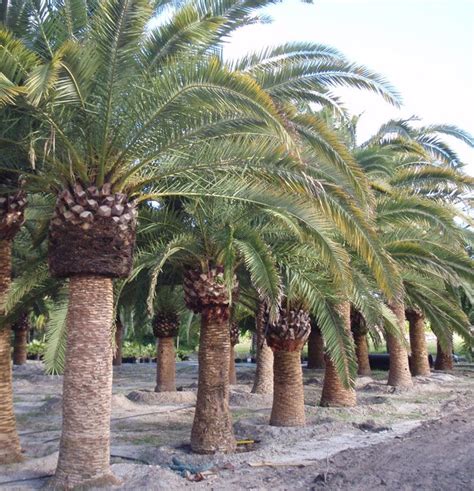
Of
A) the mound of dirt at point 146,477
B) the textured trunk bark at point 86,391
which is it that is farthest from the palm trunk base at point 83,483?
the mound of dirt at point 146,477

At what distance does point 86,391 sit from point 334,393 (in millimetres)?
7940

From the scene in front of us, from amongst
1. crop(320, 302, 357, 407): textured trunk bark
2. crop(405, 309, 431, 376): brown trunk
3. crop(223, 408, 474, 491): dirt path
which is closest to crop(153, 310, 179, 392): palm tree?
crop(320, 302, 357, 407): textured trunk bark

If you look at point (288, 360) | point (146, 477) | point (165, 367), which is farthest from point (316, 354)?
point (146, 477)

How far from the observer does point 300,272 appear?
10.0 meters

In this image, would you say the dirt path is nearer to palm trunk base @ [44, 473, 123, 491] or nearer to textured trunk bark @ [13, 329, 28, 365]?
palm trunk base @ [44, 473, 123, 491]

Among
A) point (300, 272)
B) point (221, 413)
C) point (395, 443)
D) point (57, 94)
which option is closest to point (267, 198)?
point (300, 272)

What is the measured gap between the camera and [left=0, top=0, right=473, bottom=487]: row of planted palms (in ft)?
23.5

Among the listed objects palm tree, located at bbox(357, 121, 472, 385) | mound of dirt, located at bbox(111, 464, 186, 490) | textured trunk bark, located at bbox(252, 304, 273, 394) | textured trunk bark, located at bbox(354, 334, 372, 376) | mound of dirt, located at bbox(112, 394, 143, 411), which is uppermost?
palm tree, located at bbox(357, 121, 472, 385)

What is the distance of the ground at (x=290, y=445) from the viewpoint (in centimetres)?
799

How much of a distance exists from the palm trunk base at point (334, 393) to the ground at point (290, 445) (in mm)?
288

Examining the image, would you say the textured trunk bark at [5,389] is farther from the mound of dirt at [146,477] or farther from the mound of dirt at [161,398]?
the mound of dirt at [161,398]

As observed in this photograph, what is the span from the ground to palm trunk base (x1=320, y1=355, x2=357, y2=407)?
288mm

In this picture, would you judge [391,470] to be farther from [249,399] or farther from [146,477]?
[249,399]

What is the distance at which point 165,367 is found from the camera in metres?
17.5
